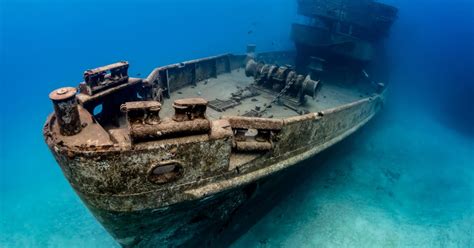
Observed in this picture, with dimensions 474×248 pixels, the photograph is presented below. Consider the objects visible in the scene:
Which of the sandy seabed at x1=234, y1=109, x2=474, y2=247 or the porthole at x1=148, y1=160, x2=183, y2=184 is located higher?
the porthole at x1=148, y1=160, x2=183, y2=184

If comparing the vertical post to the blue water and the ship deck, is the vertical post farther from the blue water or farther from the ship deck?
the blue water

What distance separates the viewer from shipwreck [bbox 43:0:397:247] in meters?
3.68

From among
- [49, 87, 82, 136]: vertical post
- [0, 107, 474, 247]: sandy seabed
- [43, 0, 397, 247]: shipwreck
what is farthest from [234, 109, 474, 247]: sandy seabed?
[49, 87, 82, 136]: vertical post

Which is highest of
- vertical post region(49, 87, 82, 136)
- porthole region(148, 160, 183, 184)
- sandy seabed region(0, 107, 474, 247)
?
vertical post region(49, 87, 82, 136)

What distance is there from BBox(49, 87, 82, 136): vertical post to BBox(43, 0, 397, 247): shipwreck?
0.01 meters

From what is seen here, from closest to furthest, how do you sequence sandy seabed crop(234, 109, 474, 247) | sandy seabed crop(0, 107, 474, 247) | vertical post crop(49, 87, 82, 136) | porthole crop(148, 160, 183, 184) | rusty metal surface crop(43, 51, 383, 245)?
1. rusty metal surface crop(43, 51, 383, 245)
2. vertical post crop(49, 87, 82, 136)
3. porthole crop(148, 160, 183, 184)
4. sandy seabed crop(234, 109, 474, 247)
5. sandy seabed crop(0, 107, 474, 247)

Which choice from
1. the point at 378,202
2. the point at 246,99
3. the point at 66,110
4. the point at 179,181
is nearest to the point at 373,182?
the point at 378,202

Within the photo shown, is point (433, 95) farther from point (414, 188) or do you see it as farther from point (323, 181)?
point (323, 181)

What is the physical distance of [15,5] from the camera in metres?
151

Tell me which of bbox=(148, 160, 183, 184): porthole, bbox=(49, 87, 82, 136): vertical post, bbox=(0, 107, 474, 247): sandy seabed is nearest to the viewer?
bbox=(49, 87, 82, 136): vertical post

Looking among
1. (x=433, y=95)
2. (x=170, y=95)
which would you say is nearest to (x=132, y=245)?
(x=170, y=95)

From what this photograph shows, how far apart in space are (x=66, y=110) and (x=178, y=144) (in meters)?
1.57

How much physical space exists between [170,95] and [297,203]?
5544mm

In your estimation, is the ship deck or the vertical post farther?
the ship deck
